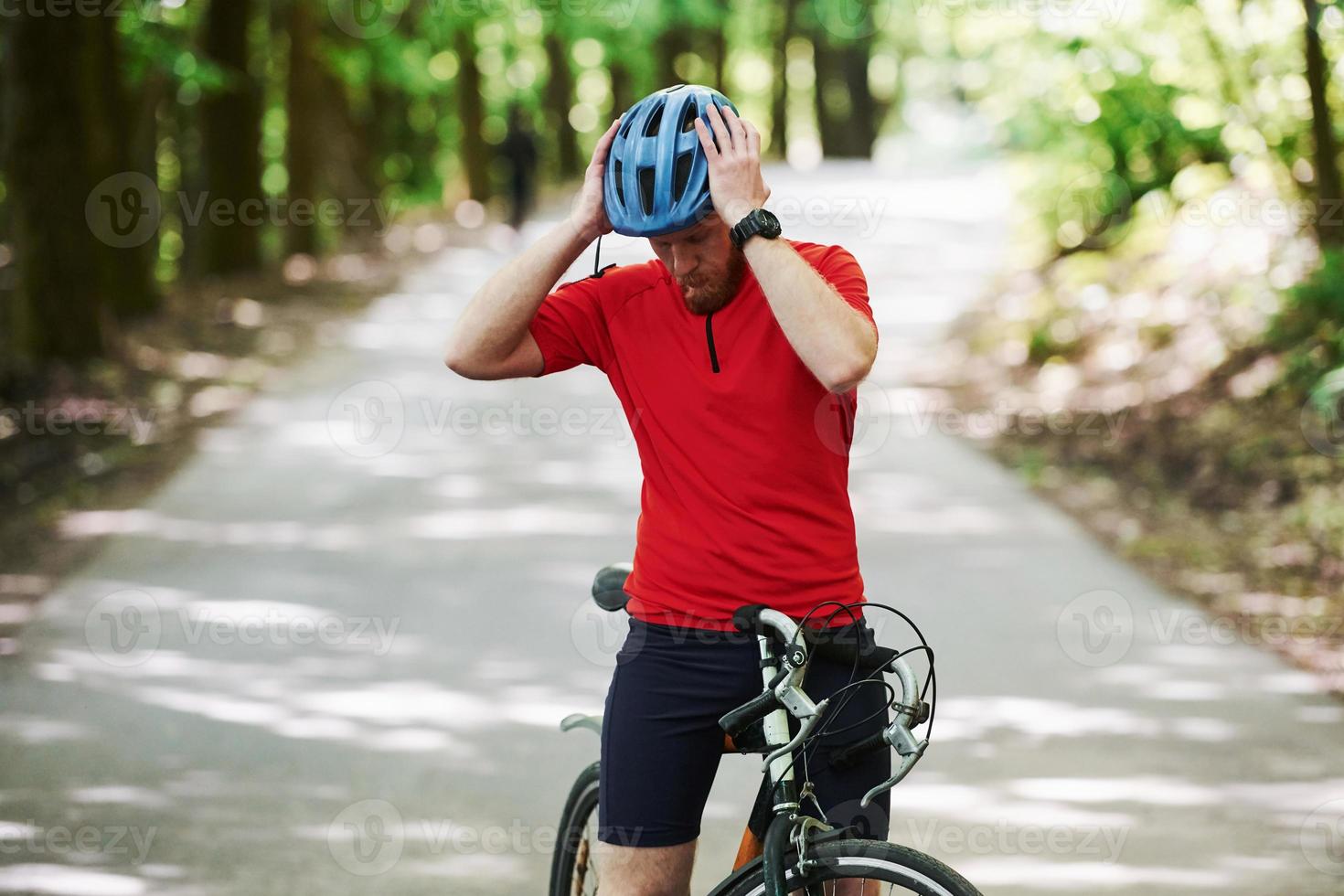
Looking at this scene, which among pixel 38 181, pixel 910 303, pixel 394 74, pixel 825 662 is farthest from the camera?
pixel 394 74

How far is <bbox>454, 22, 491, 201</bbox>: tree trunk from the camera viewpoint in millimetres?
28875

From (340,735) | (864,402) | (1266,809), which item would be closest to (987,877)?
(1266,809)

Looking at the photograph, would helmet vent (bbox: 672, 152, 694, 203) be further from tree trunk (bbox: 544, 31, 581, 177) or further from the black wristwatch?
tree trunk (bbox: 544, 31, 581, 177)

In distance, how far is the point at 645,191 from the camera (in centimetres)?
276

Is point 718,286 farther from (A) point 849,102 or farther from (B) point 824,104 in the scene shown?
(B) point 824,104

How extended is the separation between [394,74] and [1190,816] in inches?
988

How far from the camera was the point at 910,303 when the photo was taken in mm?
18328

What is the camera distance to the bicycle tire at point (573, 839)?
12.4 ft

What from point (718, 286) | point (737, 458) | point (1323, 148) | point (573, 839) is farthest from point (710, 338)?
point (1323, 148)

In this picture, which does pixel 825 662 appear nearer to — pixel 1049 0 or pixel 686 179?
pixel 686 179

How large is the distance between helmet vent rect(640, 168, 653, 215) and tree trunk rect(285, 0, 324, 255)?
19374mm

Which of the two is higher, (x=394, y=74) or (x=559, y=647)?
(x=394, y=74)

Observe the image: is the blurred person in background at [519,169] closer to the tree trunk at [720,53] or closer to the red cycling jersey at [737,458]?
the tree trunk at [720,53]

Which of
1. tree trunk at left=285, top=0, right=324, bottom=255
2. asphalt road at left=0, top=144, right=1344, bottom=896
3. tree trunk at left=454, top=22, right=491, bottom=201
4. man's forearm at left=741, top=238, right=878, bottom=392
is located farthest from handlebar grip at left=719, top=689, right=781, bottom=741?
tree trunk at left=454, top=22, right=491, bottom=201
